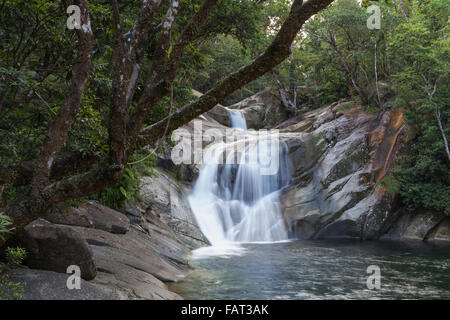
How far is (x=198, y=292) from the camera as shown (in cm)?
753

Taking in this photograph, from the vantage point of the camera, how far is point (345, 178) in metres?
17.5

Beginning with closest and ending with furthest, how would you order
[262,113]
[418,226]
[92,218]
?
[92,218] → [418,226] → [262,113]

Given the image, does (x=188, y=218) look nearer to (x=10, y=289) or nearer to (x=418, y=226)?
(x=418, y=226)

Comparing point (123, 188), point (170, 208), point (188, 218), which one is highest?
point (123, 188)

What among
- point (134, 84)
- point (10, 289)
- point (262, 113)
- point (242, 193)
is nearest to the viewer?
point (10, 289)

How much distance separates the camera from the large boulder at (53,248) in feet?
17.7

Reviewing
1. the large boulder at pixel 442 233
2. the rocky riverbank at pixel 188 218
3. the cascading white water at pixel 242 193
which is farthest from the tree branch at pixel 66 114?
the large boulder at pixel 442 233

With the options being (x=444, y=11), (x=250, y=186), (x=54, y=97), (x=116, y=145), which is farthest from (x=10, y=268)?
(x=444, y=11)

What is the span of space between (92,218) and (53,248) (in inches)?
146

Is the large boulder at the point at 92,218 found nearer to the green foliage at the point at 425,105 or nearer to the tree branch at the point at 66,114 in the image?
the tree branch at the point at 66,114

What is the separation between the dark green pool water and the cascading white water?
248 cm

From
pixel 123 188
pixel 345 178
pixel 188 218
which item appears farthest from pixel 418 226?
pixel 123 188

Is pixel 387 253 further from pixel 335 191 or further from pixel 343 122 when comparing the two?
pixel 343 122

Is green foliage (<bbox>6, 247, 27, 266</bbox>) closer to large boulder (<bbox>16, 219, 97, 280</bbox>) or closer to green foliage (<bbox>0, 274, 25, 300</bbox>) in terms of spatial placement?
large boulder (<bbox>16, 219, 97, 280</bbox>)
